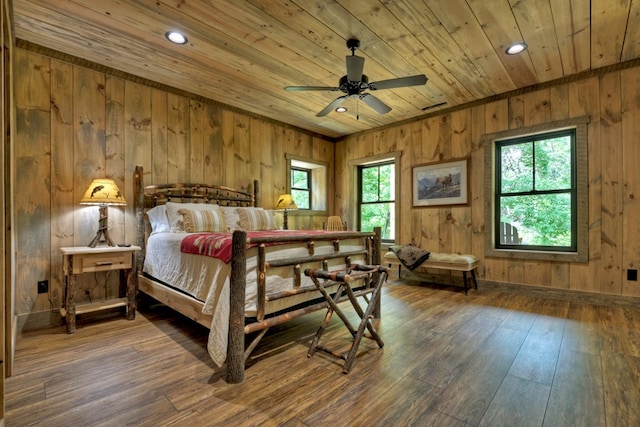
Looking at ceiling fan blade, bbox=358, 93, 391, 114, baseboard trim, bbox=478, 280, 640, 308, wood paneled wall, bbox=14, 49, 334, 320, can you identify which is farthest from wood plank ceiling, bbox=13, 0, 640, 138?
baseboard trim, bbox=478, 280, 640, 308

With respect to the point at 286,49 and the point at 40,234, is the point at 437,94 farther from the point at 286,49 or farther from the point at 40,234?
the point at 40,234

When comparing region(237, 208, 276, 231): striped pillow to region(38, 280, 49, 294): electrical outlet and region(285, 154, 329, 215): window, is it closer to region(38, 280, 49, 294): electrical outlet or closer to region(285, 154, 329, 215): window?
region(285, 154, 329, 215): window

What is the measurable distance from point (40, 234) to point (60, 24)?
74.3 inches

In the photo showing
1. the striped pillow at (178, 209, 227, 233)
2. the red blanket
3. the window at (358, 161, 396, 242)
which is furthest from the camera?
the window at (358, 161, 396, 242)

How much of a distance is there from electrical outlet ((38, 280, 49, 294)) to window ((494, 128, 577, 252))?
17.3 ft

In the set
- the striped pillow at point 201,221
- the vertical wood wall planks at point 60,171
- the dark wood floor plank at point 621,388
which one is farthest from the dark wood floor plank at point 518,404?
the vertical wood wall planks at point 60,171

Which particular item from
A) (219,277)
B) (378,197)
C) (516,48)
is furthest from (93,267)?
(516,48)

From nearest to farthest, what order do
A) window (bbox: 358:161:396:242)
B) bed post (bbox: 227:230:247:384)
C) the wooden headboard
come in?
1. bed post (bbox: 227:230:247:384)
2. the wooden headboard
3. window (bbox: 358:161:396:242)

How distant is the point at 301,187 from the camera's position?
5.65 meters

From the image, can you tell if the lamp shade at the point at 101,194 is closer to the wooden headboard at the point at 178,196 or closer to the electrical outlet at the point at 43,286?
the wooden headboard at the point at 178,196

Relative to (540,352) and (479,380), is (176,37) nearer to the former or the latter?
(479,380)

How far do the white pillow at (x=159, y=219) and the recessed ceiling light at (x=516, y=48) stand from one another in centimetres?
392

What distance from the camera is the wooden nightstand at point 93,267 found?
255 cm

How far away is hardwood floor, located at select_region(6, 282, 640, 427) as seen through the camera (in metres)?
1.45
